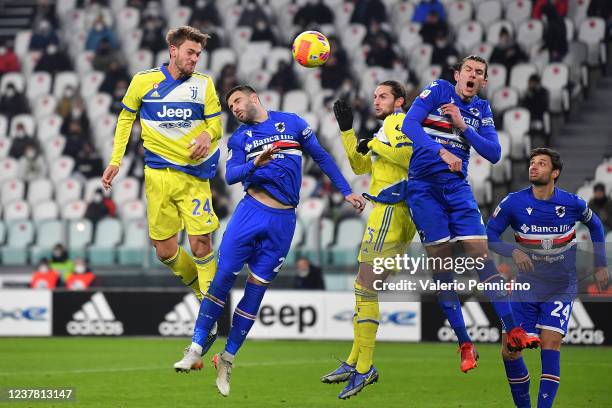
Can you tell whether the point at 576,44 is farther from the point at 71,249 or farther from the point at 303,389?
the point at 303,389

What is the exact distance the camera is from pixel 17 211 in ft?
76.3

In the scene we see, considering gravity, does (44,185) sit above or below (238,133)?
below

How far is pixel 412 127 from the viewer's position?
1052 centimetres

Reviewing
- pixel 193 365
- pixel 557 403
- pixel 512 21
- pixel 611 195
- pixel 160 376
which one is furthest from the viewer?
pixel 512 21

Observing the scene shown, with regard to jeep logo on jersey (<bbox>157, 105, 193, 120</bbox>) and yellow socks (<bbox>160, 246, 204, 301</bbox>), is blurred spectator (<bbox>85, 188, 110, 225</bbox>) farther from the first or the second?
jeep logo on jersey (<bbox>157, 105, 193, 120</bbox>)

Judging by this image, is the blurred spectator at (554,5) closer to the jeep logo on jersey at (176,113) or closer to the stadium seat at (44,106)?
the stadium seat at (44,106)

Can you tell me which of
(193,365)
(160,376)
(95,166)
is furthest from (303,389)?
(95,166)

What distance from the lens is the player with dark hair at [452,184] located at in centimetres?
1067

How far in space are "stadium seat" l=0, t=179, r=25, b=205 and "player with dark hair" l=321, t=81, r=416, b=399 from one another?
13341mm

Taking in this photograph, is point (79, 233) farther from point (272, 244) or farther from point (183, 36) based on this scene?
point (272, 244)

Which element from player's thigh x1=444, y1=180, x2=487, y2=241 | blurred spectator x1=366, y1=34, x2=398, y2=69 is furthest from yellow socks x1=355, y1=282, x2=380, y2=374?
blurred spectator x1=366, y1=34, x2=398, y2=69

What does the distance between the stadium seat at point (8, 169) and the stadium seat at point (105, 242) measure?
337 cm

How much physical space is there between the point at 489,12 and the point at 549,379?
14.2 metres

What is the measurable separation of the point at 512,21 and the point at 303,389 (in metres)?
12.3
